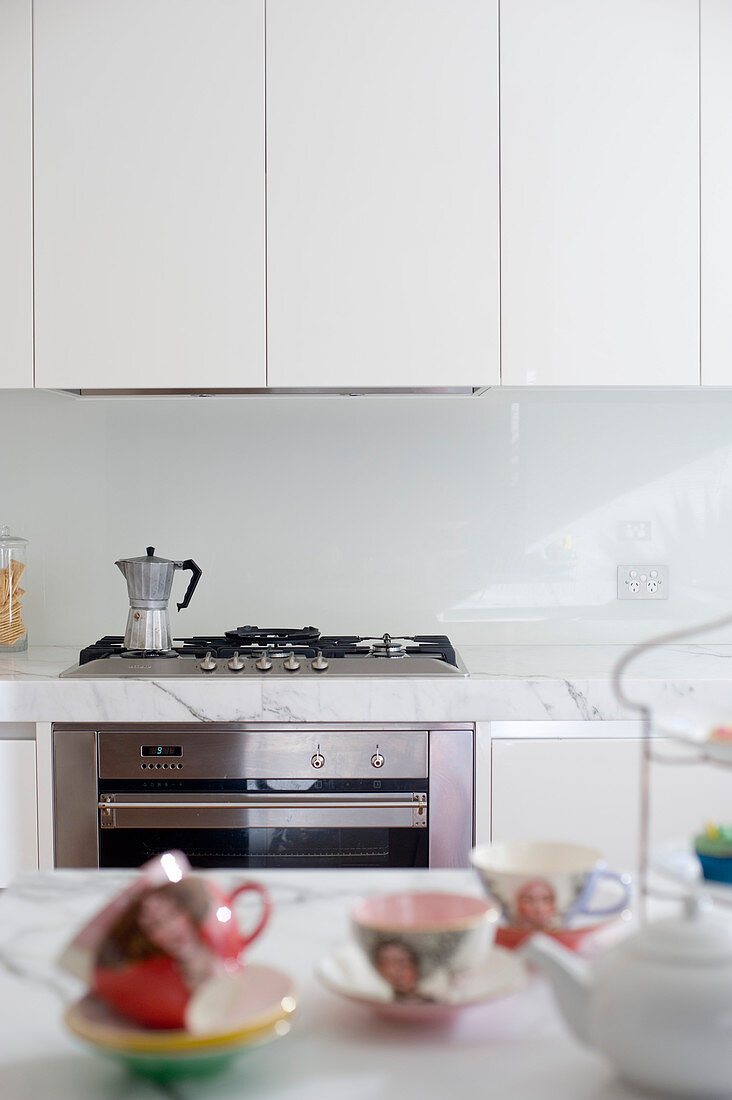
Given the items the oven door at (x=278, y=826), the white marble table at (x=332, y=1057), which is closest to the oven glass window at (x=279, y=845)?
the oven door at (x=278, y=826)

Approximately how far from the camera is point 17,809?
2.16m

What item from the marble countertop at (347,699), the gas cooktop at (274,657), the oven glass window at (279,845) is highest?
the gas cooktop at (274,657)

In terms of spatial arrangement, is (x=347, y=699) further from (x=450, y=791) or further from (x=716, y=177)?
(x=716, y=177)

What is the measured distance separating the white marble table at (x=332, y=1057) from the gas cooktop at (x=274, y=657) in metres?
1.32

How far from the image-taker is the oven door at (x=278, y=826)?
214 cm

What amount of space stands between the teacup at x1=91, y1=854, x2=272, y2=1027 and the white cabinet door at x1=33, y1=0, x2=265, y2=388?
1802 mm

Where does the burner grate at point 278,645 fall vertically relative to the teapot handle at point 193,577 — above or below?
below

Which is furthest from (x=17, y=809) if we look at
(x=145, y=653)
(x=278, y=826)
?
(x=278, y=826)

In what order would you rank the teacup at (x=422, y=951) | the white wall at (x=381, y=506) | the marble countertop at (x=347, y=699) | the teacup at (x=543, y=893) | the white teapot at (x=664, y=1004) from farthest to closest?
1. the white wall at (x=381, y=506)
2. the marble countertop at (x=347, y=699)
3. the teacup at (x=543, y=893)
4. the teacup at (x=422, y=951)
5. the white teapot at (x=664, y=1004)

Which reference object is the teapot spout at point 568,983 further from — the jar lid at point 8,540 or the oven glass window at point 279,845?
the jar lid at point 8,540

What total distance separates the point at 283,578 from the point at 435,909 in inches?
76.6

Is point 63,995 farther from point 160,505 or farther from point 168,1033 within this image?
point 160,505

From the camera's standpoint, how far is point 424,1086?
26.0 inches

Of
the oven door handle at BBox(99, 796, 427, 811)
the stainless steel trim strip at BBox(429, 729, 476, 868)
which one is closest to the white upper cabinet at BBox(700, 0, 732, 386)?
the stainless steel trim strip at BBox(429, 729, 476, 868)
